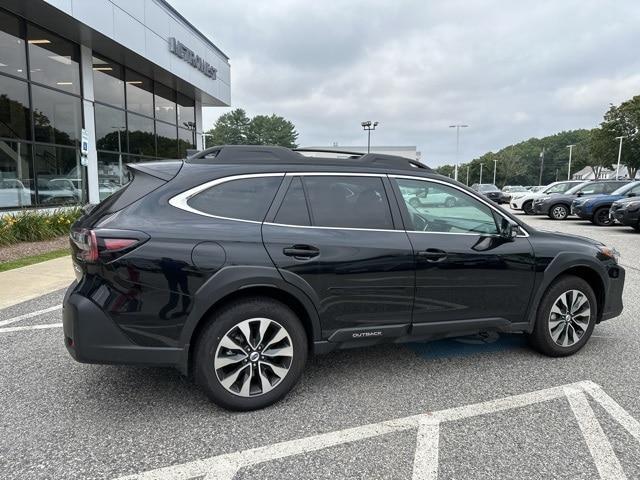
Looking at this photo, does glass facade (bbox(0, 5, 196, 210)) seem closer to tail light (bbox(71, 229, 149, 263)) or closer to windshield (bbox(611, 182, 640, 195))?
tail light (bbox(71, 229, 149, 263))

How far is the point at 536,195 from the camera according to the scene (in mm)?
21766

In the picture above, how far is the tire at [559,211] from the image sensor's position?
732 inches

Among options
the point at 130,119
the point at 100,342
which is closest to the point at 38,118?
the point at 130,119

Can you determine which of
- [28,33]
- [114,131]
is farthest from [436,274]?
[114,131]

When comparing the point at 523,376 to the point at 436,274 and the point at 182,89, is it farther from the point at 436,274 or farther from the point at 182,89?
the point at 182,89

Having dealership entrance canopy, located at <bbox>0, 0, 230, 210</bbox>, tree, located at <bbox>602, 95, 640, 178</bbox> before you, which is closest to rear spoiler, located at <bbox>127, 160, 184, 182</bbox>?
dealership entrance canopy, located at <bbox>0, 0, 230, 210</bbox>

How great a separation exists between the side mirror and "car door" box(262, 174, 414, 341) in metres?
0.95

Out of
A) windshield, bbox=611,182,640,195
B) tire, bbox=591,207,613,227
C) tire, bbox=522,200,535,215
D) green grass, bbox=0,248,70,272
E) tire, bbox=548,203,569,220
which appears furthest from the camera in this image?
tire, bbox=522,200,535,215

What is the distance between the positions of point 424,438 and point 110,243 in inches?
89.4

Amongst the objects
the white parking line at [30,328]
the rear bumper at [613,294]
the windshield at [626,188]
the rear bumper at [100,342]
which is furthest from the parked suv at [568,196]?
the rear bumper at [100,342]

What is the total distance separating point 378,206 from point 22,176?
39.8ft

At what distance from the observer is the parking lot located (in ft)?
8.12

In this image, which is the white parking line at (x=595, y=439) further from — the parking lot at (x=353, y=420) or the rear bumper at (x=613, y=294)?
the rear bumper at (x=613, y=294)

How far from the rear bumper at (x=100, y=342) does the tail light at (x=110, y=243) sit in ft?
0.96
